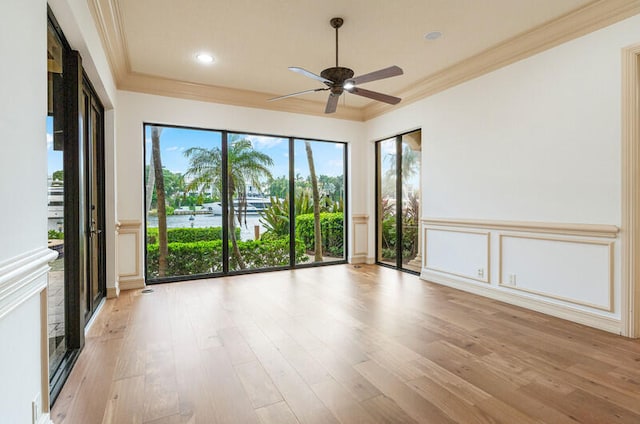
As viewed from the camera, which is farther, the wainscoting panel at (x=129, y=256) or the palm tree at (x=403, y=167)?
the palm tree at (x=403, y=167)

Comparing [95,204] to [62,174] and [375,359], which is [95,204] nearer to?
[62,174]

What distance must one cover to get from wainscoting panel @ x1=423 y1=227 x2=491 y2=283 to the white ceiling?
224 centimetres

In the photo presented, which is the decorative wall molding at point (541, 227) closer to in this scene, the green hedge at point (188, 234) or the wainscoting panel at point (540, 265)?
the wainscoting panel at point (540, 265)

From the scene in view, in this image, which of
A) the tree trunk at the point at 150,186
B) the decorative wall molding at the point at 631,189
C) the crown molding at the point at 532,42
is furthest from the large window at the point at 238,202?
the decorative wall molding at the point at 631,189

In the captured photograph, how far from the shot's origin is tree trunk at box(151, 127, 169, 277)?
16.0 feet

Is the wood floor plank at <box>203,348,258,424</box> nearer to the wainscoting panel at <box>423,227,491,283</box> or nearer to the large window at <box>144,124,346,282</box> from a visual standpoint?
the large window at <box>144,124,346,282</box>

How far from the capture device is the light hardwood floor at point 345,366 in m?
1.85

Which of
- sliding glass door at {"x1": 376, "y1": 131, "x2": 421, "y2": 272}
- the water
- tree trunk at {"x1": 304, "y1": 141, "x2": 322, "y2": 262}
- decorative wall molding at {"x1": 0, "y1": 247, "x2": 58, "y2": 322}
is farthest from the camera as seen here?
tree trunk at {"x1": 304, "y1": 141, "x2": 322, "y2": 262}

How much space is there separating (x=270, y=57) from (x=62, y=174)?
259 cm

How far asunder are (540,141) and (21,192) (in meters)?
4.22

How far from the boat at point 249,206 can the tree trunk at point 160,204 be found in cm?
59

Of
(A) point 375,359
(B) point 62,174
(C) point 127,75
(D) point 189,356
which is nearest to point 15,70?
(B) point 62,174

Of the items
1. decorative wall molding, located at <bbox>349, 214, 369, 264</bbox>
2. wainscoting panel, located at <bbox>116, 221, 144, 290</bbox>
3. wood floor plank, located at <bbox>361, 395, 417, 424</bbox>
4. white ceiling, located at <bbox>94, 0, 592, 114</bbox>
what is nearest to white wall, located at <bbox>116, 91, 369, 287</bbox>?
wainscoting panel, located at <bbox>116, 221, 144, 290</bbox>

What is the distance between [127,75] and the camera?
443 centimetres
